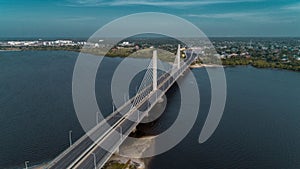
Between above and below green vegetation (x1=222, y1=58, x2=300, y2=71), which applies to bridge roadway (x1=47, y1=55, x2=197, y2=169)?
below

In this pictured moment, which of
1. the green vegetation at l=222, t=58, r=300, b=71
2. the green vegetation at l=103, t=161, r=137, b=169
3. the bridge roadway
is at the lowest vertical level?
the green vegetation at l=103, t=161, r=137, b=169

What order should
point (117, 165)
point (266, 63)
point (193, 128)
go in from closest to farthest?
point (117, 165), point (193, 128), point (266, 63)

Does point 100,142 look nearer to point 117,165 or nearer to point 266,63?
point 117,165

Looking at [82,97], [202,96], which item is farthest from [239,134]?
[82,97]

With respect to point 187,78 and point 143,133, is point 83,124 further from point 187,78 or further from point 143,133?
point 187,78

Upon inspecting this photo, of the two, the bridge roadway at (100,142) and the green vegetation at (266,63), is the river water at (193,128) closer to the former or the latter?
the bridge roadway at (100,142)

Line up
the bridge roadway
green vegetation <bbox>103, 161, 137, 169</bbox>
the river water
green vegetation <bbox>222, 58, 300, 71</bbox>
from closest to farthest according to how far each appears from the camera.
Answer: the bridge roadway → green vegetation <bbox>103, 161, 137, 169</bbox> → the river water → green vegetation <bbox>222, 58, 300, 71</bbox>

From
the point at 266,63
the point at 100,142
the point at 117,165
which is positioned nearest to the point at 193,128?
the point at 117,165

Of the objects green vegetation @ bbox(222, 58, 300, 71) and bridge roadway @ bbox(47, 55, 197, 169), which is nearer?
bridge roadway @ bbox(47, 55, 197, 169)

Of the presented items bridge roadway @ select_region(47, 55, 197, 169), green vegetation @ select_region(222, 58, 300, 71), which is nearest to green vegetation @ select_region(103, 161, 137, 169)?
bridge roadway @ select_region(47, 55, 197, 169)

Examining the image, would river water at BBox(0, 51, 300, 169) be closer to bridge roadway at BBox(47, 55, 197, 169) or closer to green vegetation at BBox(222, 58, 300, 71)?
bridge roadway at BBox(47, 55, 197, 169)
